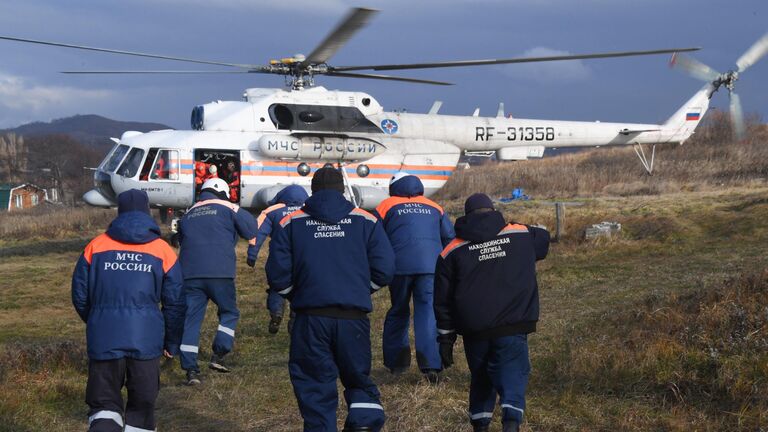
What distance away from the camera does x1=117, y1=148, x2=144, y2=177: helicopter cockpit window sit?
16328 mm

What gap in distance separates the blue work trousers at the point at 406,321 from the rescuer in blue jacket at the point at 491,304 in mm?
1750

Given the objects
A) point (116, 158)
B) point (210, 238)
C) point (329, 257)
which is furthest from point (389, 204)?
point (116, 158)

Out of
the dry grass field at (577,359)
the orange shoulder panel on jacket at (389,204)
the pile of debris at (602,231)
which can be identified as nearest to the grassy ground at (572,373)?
the dry grass field at (577,359)

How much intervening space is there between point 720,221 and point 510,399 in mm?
13541

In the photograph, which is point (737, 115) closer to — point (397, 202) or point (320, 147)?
point (320, 147)

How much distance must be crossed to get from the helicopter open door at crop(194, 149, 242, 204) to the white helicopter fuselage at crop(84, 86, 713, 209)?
46 millimetres

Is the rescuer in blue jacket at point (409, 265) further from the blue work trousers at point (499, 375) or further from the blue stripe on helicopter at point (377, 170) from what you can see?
the blue stripe on helicopter at point (377, 170)

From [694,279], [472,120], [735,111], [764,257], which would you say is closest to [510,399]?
[694,279]

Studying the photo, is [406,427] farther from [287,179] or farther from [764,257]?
[287,179]

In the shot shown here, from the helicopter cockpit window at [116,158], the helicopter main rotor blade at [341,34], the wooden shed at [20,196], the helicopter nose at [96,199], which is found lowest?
the wooden shed at [20,196]

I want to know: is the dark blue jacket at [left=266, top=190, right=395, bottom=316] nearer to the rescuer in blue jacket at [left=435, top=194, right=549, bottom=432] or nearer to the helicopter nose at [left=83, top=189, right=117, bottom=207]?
the rescuer in blue jacket at [left=435, top=194, right=549, bottom=432]

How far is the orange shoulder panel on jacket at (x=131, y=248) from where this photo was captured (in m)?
5.22

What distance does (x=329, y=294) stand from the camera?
4.95 m

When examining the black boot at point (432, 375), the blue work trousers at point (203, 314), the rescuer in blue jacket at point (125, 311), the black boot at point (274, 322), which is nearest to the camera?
the rescuer in blue jacket at point (125, 311)
